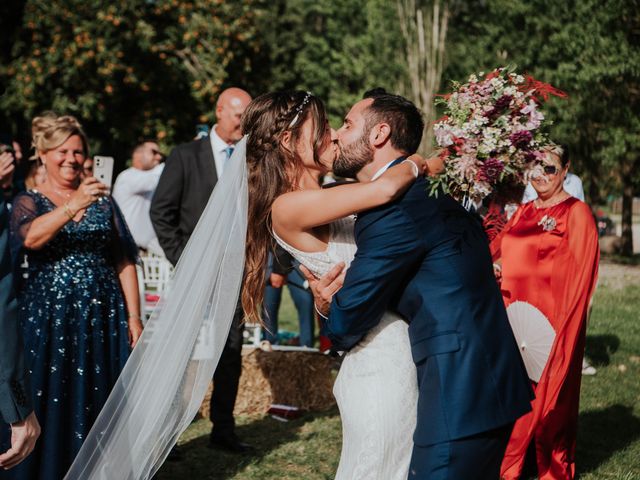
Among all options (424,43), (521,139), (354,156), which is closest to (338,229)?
(354,156)

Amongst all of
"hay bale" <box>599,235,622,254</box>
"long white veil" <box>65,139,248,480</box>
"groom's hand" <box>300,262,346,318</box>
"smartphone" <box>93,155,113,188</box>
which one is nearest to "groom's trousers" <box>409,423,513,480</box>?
"groom's hand" <box>300,262,346,318</box>

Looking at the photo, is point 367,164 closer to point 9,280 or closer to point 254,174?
point 254,174

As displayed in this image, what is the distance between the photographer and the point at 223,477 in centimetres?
546

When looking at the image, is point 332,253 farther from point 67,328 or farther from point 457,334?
point 67,328

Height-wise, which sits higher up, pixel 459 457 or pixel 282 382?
pixel 459 457

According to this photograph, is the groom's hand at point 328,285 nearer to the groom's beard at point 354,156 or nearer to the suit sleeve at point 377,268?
the suit sleeve at point 377,268

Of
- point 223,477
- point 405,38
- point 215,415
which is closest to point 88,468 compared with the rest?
point 223,477

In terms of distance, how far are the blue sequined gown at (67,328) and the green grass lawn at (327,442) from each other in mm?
1324

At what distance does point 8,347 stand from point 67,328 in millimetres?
1892

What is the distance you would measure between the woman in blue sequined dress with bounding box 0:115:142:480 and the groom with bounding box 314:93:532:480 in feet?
7.10

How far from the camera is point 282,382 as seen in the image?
282 inches

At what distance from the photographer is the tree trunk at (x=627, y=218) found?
2064 cm

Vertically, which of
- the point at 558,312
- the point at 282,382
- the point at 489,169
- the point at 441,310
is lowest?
the point at 282,382

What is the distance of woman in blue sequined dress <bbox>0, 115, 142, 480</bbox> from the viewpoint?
14.1 ft
